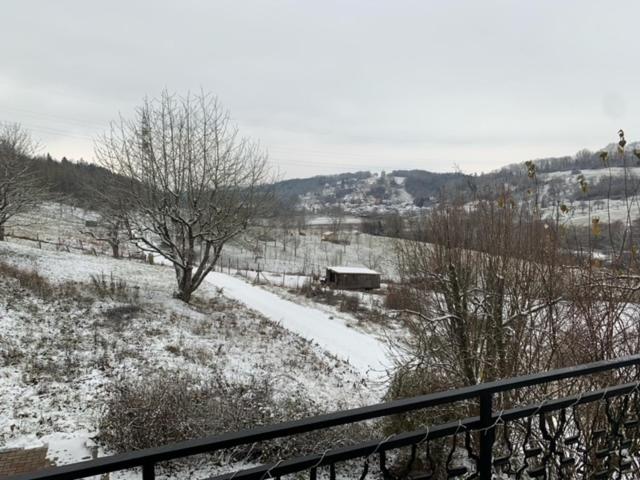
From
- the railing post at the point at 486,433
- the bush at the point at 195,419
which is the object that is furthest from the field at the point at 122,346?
the railing post at the point at 486,433

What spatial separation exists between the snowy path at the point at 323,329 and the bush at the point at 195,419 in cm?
531

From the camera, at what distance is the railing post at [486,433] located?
5.83ft

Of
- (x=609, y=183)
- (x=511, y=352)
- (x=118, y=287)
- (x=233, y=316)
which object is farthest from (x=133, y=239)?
(x=609, y=183)

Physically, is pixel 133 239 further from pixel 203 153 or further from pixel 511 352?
pixel 511 352

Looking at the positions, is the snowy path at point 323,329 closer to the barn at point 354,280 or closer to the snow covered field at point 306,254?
the barn at point 354,280

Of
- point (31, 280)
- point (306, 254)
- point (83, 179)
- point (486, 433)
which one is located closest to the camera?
point (486, 433)

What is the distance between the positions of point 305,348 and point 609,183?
922cm

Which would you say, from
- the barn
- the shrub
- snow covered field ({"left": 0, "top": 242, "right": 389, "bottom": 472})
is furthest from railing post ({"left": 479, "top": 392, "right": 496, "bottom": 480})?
the barn

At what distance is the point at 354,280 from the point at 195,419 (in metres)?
23.9

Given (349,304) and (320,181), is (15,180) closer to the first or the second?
(349,304)

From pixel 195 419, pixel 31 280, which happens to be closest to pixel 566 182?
pixel 195 419

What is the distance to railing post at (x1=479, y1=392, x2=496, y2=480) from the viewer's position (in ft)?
5.83

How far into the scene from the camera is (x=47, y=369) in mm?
7039

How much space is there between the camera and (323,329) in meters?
16.0
